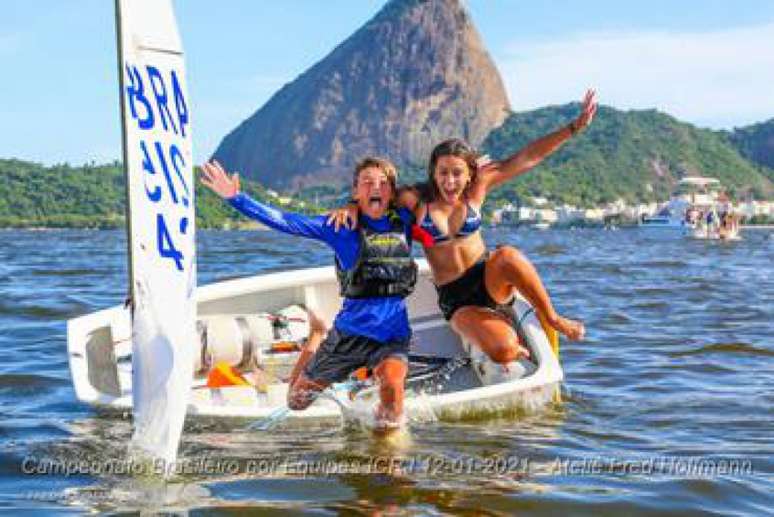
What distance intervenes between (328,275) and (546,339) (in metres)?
2.24

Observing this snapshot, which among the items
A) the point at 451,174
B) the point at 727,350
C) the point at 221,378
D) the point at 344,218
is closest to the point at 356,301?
the point at 344,218

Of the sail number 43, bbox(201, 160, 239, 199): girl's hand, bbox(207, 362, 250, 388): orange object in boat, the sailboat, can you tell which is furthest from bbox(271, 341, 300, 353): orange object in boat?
the sail number 43

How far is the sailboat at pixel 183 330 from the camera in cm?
420

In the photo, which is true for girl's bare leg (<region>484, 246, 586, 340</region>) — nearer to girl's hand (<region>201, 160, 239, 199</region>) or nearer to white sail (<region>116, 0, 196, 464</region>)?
girl's hand (<region>201, 160, 239, 199</region>)

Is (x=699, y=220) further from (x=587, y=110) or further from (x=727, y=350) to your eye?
(x=587, y=110)

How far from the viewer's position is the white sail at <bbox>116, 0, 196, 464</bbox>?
415cm

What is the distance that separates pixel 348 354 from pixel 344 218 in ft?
2.40

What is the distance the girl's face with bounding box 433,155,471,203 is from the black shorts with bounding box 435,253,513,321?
27.0 inches

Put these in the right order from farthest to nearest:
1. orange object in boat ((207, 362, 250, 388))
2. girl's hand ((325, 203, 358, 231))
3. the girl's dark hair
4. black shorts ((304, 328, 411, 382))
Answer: orange object in boat ((207, 362, 250, 388)) → the girl's dark hair → black shorts ((304, 328, 411, 382)) → girl's hand ((325, 203, 358, 231))

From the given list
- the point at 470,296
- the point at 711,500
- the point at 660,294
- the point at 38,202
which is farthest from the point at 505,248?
the point at 38,202

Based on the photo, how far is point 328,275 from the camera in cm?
845

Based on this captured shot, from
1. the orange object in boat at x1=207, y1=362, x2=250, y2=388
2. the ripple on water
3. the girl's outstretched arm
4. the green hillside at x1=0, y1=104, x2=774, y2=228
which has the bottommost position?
the ripple on water

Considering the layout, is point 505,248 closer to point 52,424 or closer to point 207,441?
point 207,441

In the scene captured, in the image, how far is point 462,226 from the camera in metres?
6.18
